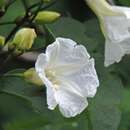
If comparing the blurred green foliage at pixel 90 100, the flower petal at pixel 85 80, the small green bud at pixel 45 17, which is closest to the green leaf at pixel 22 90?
the blurred green foliage at pixel 90 100

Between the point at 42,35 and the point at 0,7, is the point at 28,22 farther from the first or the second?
the point at 42,35

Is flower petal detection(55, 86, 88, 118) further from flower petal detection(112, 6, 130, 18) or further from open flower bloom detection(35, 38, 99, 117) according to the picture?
flower petal detection(112, 6, 130, 18)

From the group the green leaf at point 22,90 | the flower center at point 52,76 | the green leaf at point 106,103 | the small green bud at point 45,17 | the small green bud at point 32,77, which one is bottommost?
the green leaf at point 106,103

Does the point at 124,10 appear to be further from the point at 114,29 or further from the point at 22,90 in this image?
the point at 22,90

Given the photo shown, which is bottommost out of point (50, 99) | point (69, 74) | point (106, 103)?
point (106, 103)

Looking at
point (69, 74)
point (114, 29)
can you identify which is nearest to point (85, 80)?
point (69, 74)

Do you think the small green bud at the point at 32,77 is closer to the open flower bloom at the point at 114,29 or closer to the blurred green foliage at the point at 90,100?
the blurred green foliage at the point at 90,100

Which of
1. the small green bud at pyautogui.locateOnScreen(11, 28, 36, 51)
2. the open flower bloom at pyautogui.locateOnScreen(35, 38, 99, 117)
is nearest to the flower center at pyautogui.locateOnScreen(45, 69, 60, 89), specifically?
the open flower bloom at pyautogui.locateOnScreen(35, 38, 99, 117)
